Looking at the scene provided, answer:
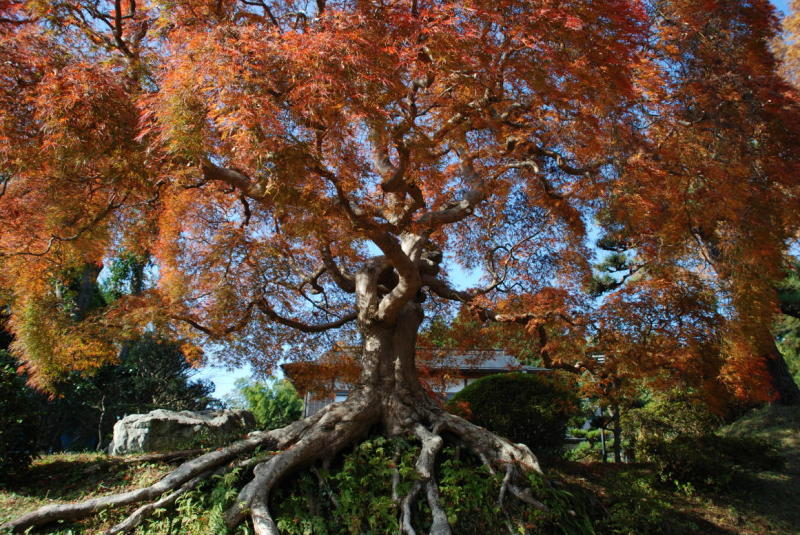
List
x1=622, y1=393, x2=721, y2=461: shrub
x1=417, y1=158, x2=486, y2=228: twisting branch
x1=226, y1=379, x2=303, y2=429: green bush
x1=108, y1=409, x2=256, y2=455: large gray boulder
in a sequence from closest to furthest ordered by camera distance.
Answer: x1=417, y1=158, x2=486, y2=228: twisting branch → x1=108, y1=409, x2=256, y2=455: large gray boulder → x1=622, y1=393, x2=721, y2=461: shrub → x1=226, y1=379, x2=303, y2=429: green bush

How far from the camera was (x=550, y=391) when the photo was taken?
25.5 feet

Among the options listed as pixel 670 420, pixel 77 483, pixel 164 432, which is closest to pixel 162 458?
pixel 77 483

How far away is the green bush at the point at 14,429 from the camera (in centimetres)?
576

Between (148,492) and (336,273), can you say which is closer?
(148,492)

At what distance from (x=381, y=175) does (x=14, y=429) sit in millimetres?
5052

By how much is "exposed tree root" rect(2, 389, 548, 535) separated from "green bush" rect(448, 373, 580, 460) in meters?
1.48

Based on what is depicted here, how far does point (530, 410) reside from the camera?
7625 millimetres

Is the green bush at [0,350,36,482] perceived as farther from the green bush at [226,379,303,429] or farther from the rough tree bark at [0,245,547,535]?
the green bush at [226,379,303,429]

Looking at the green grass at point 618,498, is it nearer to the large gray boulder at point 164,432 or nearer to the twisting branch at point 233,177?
the large gray boulder at point 164,432

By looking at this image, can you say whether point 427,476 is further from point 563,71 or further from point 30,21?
point 30,21

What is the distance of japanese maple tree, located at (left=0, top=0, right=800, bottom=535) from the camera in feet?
15.2

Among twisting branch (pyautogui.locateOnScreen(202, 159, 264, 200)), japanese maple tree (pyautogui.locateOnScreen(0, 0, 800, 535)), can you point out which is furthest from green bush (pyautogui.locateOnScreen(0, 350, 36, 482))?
twisting branch (pyautogui.locateOnScreen(202, 159, 264, 200))

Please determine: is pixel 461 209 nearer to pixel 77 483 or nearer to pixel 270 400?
pixel 77 483

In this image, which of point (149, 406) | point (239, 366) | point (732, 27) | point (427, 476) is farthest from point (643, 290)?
point (149, 406)
